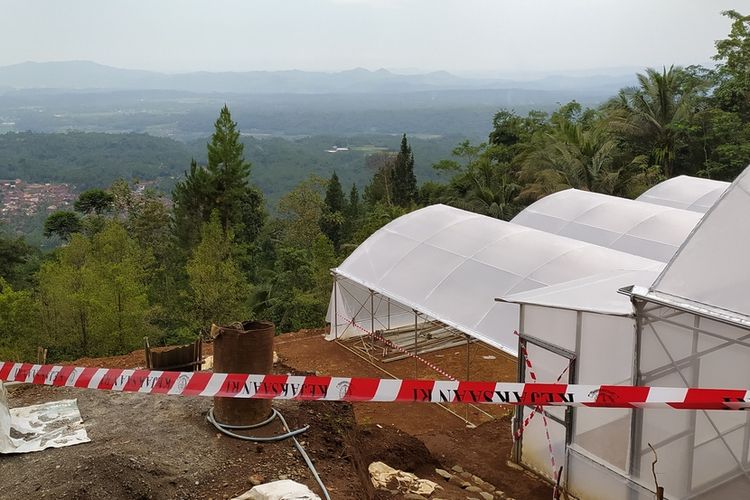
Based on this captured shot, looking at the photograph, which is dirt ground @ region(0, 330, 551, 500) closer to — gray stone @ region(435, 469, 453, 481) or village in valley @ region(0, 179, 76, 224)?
gray stone @ region(435, 469, 453, 481)

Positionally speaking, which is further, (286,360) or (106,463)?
(286,360)

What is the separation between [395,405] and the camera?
48.0 ft

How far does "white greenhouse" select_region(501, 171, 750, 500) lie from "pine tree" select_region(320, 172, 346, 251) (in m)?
32.1

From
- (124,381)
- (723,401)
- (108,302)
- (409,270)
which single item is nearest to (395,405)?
(409,270)

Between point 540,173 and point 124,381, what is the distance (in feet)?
87.9

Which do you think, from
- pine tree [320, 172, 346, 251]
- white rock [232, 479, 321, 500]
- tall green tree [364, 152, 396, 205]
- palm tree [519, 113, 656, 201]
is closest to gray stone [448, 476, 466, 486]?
white rock [232, 479, 321, 500]

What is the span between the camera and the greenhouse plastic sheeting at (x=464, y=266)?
14.3 m

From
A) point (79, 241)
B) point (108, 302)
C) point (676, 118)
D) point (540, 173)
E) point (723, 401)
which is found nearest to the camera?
point (723, 401)

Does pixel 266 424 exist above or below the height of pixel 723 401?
below

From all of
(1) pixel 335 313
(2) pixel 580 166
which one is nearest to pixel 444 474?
(1) pixel 335 313

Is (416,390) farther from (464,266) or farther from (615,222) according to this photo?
(615,222)

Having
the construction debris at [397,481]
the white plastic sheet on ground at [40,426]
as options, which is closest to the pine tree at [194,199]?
the white plastic sheet on ground at [40,426]

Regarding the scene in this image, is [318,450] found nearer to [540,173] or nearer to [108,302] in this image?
[108,302]

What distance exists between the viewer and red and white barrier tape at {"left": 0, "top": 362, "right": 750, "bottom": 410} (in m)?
7.00
